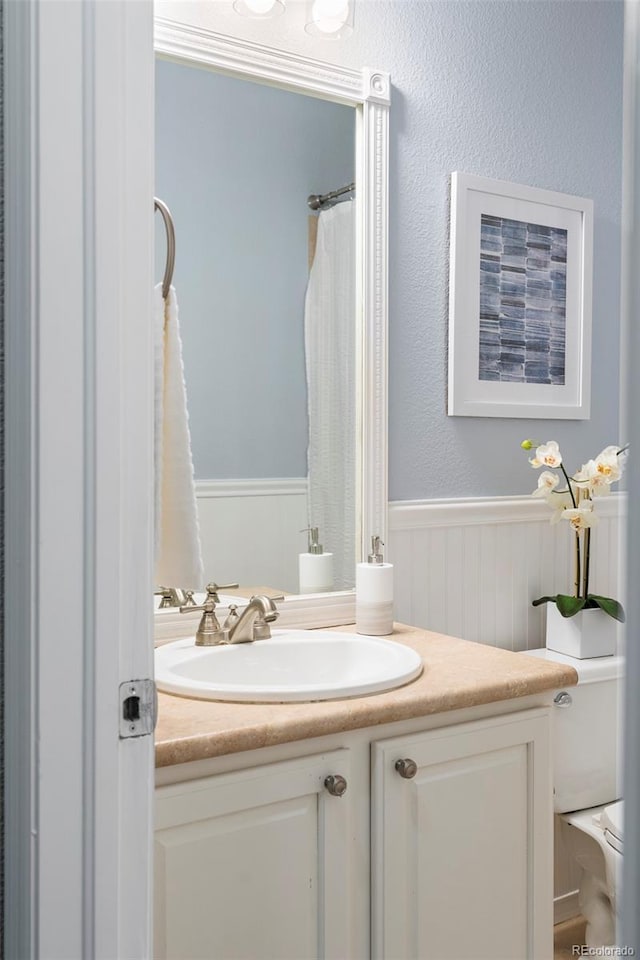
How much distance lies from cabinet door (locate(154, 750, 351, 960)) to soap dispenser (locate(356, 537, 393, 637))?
475 millimetres

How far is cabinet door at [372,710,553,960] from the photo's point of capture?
1419mm

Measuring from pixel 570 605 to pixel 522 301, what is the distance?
79 cm

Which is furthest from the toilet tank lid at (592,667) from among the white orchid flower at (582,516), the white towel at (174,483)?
the white towel at (174,483)

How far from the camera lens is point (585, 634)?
208cm

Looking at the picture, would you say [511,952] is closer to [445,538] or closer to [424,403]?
[445,538]

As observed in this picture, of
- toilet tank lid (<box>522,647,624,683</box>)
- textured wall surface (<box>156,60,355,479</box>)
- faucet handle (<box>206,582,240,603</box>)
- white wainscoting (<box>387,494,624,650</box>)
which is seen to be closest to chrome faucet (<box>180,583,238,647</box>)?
faucet handle (<box>206,582,240,603</box>)

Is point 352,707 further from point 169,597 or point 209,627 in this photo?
point 169,597

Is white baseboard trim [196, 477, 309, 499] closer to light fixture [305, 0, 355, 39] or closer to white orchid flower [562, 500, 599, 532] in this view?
white orchid flower [562, 500, 599, 532]

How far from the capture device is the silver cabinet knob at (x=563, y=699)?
1.93 m

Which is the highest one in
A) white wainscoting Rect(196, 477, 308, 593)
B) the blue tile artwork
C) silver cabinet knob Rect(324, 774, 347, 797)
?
the blue tile artwork

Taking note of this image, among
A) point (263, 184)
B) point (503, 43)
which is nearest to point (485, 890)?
point (263, 184)

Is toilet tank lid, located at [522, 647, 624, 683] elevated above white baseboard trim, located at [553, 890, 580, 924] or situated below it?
above

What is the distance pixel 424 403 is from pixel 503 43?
0.96m

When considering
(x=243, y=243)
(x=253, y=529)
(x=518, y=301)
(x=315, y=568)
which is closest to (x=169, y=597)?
(x=253, y=529)
